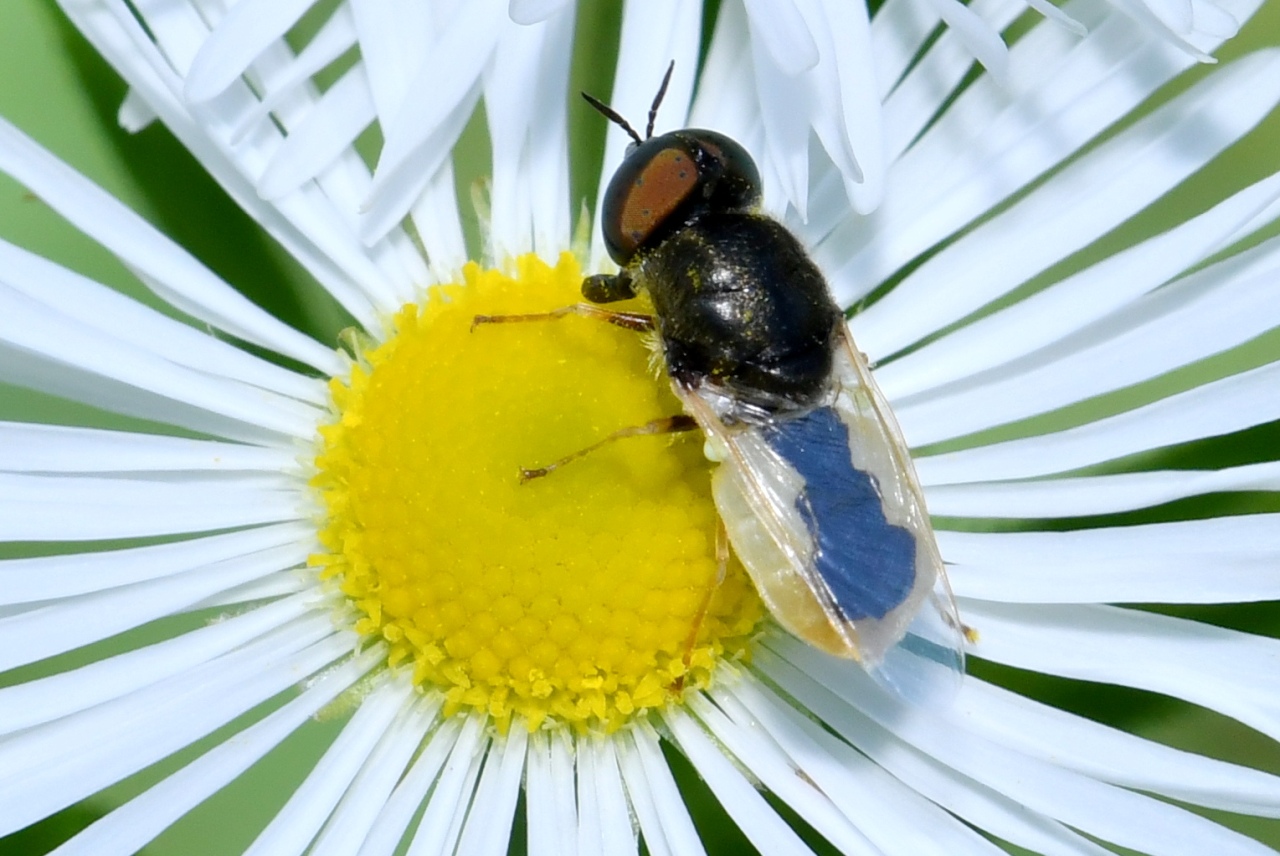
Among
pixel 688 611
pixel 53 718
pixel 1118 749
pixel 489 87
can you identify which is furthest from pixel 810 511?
pixel 53 718

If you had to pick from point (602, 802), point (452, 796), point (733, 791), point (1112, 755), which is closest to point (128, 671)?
point (452, 796)

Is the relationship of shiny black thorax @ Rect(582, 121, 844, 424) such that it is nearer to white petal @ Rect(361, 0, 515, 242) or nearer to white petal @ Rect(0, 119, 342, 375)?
white petal @ Rect(361, 0, 515, 242)

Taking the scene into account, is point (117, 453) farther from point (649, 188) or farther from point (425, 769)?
point (649, 188)

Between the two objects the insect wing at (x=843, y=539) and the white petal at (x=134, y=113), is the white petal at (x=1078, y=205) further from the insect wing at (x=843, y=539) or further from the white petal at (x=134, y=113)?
the white petal at (x=134, y=113)

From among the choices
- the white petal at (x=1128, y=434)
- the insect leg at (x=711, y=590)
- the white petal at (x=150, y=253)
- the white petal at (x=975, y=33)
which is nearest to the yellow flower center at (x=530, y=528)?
the insect leg at (x=711, y=590)

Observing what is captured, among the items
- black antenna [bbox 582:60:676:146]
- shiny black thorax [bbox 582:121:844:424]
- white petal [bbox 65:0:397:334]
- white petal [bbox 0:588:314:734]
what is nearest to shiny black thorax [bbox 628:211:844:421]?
shiny black thorax [bbox 582:121:844:424]
